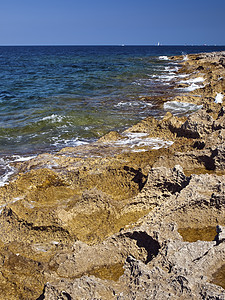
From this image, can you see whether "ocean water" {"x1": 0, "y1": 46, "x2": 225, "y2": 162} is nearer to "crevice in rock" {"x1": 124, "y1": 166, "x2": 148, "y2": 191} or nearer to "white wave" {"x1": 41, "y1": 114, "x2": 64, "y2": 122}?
"white wave" {"x1": 41, "y1": 114, "x2": 64, "y2": 122}

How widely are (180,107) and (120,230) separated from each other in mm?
12824

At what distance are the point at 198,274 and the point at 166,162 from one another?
3.23 metres

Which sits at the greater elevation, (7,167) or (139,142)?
(139,142)

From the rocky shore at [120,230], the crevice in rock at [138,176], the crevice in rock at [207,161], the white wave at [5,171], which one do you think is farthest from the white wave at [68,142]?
the crevice in rock at [207,161]

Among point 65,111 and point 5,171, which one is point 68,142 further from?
point 65,111

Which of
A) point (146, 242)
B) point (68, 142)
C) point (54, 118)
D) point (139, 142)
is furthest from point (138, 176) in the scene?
point (54, 118)

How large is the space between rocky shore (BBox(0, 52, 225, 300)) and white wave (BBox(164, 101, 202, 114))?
8.76 meters

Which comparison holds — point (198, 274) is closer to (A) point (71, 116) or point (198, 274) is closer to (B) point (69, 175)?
(B) point (69, 175)

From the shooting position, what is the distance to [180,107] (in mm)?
16281

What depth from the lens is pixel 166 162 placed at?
608cm

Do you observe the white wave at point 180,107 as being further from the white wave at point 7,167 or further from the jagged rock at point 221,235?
the jagged rock at point 221,235

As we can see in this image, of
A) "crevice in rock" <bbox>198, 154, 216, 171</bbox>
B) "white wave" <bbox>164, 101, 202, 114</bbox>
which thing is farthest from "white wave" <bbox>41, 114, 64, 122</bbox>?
"crevice in rock" <bbox>198, 154, 216, 171</bbox>

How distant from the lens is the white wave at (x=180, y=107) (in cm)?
1570

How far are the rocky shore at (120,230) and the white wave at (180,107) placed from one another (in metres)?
8.76
